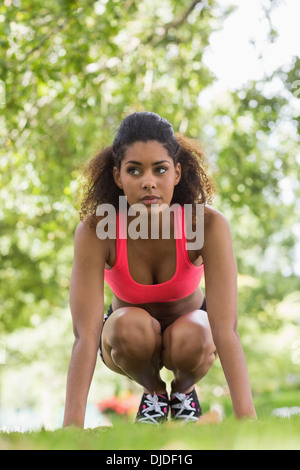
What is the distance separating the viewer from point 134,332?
3014 mm

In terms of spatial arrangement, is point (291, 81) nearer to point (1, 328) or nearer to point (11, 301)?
point (11, 301)

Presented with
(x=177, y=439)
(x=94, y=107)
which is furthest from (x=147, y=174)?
(x=94, y=107)

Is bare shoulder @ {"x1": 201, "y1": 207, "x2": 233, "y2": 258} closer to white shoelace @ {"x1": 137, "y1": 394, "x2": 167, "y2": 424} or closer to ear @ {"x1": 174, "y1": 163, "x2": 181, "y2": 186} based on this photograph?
ear @ {"x1": 174, "y1": 163, "x2": 181, "y2": 186}

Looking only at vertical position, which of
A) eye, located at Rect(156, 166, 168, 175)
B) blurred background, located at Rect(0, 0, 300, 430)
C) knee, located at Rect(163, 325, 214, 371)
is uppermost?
blurred background, located at Rect(0, 0, 300, 430)

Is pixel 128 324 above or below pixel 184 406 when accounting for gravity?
above

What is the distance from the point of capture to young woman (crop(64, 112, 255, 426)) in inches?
107

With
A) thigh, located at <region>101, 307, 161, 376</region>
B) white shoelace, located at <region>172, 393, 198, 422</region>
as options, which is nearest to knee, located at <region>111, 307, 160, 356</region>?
thigh, located at <region>101, 307, 161, 376</region>

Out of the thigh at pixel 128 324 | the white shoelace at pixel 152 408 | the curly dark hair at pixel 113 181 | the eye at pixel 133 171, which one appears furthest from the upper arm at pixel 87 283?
the white shoelace at pixel 152 408

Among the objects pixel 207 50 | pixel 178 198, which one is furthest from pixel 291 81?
pixel 178 198

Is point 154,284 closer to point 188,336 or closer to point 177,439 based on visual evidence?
point 188,336

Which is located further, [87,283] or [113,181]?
[113,181]

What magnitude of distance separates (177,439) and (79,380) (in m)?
1.04

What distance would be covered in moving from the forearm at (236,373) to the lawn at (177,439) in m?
0.57
